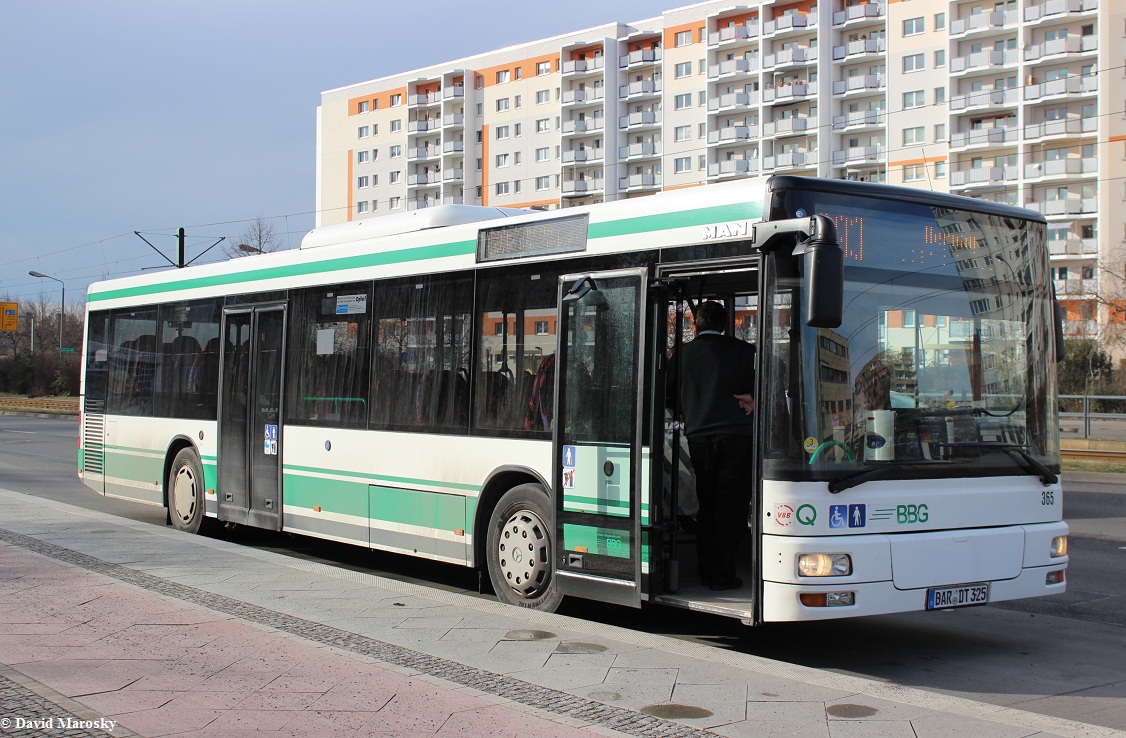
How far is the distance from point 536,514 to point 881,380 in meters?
2.93

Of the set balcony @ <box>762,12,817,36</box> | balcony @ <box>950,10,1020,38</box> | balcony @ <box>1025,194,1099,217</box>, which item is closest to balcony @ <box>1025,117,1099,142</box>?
balcony @ <box>1025,194,1099,217</box>

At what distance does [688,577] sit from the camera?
8.14 metres

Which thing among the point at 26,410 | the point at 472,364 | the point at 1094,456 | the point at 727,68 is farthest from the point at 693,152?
the point at 472,364

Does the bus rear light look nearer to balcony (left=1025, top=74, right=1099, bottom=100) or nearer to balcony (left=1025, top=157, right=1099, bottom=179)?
balcony (left=1025, top=157, right=1099, bottom=179)

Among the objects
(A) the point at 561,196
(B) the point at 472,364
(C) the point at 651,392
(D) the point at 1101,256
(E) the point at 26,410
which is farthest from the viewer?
(A) the point at 561,196

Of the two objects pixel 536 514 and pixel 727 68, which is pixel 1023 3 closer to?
pixel 727 68

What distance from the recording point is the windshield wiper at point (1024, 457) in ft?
24.7

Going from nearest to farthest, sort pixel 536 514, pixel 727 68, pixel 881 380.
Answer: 1. pixel 881 380
2. pixel 536 514
3. pixel 727 68

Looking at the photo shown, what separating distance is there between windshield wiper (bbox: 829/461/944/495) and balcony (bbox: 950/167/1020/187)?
7645 cm

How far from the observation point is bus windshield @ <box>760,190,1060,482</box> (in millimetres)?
6984

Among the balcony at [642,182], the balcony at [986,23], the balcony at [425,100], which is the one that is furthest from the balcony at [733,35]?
the balcony at [425,100]

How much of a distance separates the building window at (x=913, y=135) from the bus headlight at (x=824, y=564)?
264ft

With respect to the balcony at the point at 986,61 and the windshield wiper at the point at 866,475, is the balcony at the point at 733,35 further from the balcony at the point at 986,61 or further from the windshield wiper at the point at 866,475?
the windshield wiper at the point at 866,475

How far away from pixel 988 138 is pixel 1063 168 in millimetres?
5235
